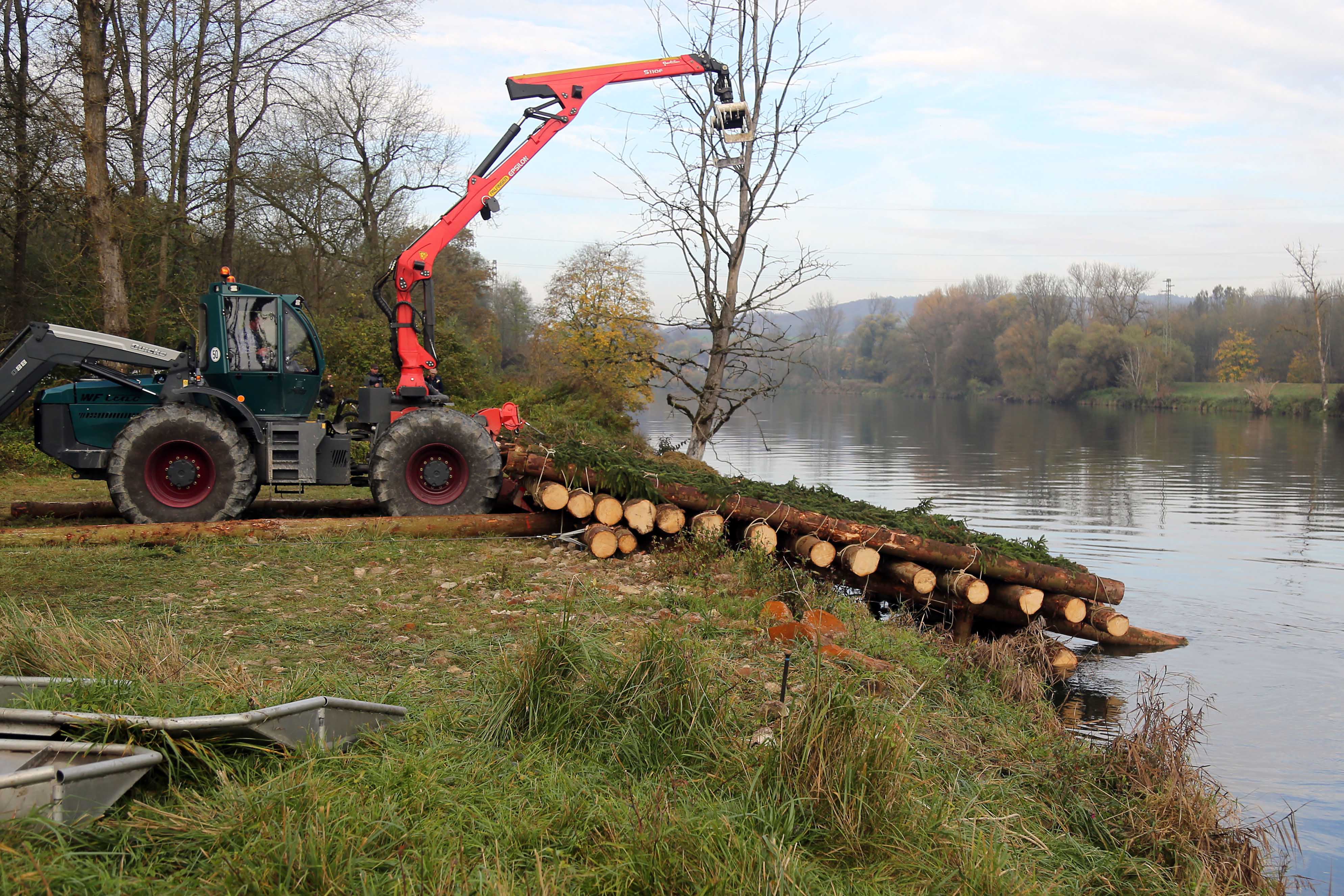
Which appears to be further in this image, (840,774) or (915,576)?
(915,576)

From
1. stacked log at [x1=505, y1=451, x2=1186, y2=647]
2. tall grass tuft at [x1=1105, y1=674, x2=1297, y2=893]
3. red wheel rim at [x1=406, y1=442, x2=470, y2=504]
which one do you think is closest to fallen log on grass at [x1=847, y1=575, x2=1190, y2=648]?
stacked log at [x1=505, y1=451, x2=1186, y2=647]

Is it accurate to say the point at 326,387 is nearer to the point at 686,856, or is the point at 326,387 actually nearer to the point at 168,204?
the point at 686,856

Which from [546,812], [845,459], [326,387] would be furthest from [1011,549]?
Answer: [845,459]

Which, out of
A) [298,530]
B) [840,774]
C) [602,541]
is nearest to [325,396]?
[298,530]

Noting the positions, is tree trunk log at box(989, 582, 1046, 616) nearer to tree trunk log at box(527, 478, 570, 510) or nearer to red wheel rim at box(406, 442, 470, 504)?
tree trunk log at box(527, 478, 570, 510)

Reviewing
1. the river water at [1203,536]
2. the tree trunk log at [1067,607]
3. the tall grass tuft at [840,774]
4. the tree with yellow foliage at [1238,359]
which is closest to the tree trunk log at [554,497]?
the tree trunk log at [1067,607]

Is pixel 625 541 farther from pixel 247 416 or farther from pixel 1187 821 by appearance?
pixel 1187 821

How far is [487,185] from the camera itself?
41.9ft

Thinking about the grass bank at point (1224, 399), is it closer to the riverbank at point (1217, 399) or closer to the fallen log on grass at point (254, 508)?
the riverbank at point (1217, 399)

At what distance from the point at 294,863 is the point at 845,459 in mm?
30841

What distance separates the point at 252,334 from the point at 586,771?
8.96 metres

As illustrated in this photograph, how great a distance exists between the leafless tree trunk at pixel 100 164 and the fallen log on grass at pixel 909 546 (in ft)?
41.2

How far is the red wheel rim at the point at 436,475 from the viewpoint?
11422 mm

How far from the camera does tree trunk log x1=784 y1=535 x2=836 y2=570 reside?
9922 millimetres
